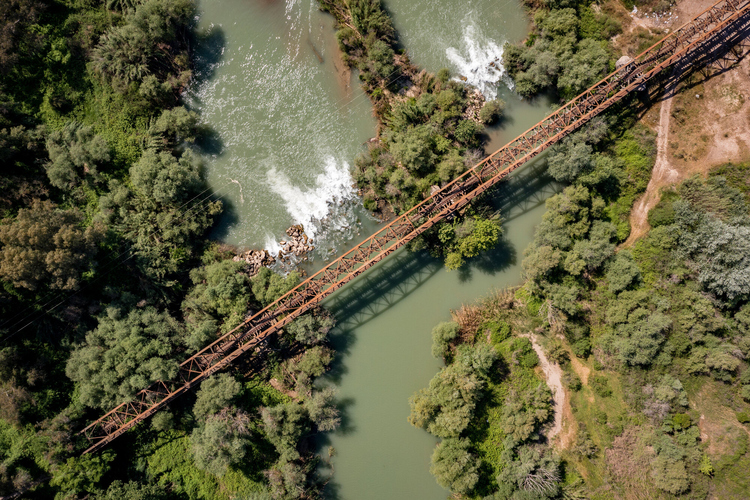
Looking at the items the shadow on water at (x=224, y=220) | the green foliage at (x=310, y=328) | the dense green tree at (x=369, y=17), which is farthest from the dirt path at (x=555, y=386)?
the dense green tree at (x=369, y=17)

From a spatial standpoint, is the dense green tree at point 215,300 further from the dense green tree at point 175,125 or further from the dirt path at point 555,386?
the dirt path at point 555,386

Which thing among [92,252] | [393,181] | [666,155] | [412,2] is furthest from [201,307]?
[666,155]

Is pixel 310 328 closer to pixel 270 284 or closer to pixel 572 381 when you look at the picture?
pixel 270 284

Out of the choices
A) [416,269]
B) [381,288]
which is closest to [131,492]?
[381,288]

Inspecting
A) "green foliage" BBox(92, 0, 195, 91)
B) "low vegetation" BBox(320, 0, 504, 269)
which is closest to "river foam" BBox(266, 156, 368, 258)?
"low vegetation" BBox(320, 0, 504, 269)

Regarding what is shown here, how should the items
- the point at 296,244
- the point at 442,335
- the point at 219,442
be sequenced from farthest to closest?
the point at 296,244 < the point at 442,335 < the point at 219,442

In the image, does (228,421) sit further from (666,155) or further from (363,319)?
(666,155)
